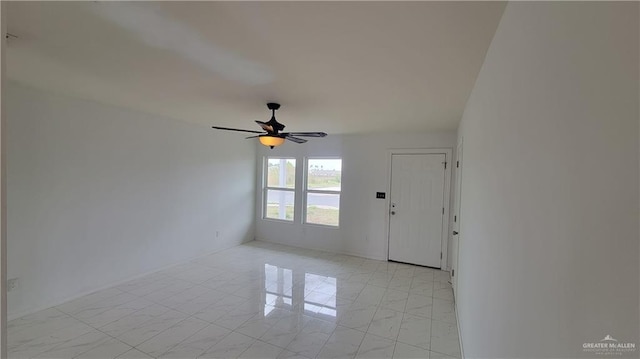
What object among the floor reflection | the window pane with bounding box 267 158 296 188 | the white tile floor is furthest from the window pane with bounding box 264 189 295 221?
the white tile floor

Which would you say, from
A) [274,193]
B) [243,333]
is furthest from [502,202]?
[274,193]

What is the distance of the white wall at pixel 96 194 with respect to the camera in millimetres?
2824

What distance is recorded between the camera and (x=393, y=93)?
259 centimetres

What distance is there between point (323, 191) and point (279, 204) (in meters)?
→ 1.13

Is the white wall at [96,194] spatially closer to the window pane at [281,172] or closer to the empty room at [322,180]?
the empty room at [322,180]

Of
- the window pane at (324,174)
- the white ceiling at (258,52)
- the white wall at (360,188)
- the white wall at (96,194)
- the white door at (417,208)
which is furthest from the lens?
the window pane at (324,174)

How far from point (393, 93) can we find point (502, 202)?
1.60 meters

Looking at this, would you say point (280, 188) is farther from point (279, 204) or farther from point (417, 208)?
point (417, 208)

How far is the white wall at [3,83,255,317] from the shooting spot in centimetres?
282

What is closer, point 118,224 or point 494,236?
point 494,236

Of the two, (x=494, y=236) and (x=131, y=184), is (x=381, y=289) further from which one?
(x=131, y=184)

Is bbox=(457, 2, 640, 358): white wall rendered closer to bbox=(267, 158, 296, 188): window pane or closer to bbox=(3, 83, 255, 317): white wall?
bbox=(3, 83, 255, 317): white wall

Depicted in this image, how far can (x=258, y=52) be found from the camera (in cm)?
181

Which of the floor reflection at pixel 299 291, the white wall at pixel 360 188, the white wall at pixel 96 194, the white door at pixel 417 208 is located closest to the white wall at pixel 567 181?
the floor reflection at pixel 299 291
